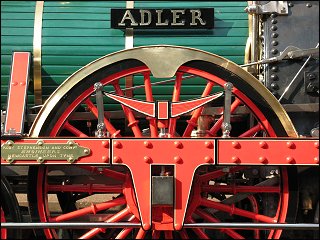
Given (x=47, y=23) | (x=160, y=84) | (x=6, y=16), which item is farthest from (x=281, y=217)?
(x=6, y=16)

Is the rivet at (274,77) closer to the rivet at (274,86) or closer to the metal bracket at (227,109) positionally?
the rivet at (274,86)

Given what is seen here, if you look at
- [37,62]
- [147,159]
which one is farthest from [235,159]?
[37,62]

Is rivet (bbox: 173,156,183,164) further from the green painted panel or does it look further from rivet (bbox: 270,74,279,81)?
A: rivet (bbox: 270,74,279,81)

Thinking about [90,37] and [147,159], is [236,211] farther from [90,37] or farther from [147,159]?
[90,37]

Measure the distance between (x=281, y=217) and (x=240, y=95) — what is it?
75cm

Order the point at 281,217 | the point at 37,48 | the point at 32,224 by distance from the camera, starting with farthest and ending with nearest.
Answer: the point at 37,48, the point at 281,217, the point at 32,224

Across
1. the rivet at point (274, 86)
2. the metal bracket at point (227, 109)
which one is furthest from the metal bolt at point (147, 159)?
the rivet at point (274, 86)

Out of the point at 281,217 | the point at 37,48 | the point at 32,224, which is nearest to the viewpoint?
the point at 32,224

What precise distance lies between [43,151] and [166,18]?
122 centimetres

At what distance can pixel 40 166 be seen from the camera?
10.7ft

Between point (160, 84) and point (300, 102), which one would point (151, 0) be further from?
point (300, 102)

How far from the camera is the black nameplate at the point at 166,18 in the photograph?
3658 mm

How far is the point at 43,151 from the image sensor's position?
10.2ft

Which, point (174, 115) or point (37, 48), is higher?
point (37, 48)
